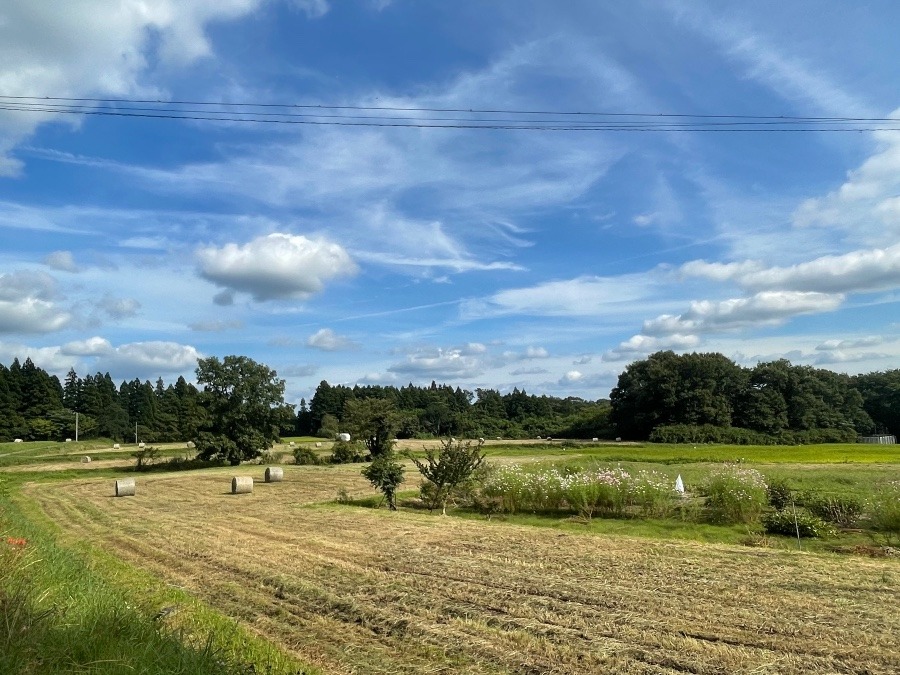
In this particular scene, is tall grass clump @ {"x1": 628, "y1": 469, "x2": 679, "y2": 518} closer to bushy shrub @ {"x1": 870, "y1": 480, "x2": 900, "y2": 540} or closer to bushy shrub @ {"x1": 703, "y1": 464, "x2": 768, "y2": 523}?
bushy shrub @ {"x1": 703, "y1": 464, "x2": 768, "y2": 523}

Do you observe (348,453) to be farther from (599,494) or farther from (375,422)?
(599,494)

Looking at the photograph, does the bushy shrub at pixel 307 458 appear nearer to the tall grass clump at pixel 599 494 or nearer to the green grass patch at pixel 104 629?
the tall grass clump at pixel 599 494

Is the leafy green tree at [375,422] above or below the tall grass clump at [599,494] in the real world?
above

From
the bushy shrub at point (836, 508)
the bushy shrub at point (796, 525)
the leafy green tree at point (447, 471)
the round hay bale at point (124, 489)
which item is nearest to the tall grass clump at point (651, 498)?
the bushy shrub at point (796, 525)

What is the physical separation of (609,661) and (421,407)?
115597mm

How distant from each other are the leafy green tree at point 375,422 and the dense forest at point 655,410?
14.5 metres

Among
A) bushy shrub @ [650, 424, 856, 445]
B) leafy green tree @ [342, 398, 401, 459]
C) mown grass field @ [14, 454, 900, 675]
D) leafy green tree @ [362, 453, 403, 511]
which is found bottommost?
bushy shrub @ [650, 424, 856, 445]

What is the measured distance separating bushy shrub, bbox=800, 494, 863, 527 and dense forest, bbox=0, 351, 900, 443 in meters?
43.1

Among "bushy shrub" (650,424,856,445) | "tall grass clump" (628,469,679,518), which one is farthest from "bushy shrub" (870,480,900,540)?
"bushy shrub" (650,424,856,445)

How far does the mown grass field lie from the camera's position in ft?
22.1

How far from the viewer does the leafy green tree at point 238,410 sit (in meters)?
51.3

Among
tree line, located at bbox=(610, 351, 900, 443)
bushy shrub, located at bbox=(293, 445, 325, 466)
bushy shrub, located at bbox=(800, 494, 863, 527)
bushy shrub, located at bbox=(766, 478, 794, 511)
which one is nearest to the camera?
bushy shrub, located at bbox=(800, 494, 863, 527)

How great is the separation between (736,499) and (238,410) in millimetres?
42653

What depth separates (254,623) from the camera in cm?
830
